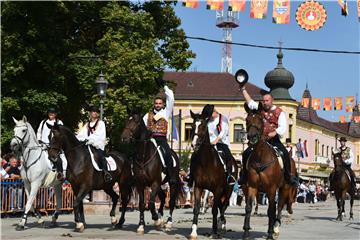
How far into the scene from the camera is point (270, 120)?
14.5 meters

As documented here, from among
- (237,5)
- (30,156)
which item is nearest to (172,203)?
(30,156)

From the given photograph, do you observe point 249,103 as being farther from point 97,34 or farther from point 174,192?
point 97,34

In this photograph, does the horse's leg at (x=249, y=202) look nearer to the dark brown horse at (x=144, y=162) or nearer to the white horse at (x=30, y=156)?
the dark brown horse at (x=144, y=162)

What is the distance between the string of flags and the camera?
23516mm

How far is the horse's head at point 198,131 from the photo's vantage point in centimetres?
1382

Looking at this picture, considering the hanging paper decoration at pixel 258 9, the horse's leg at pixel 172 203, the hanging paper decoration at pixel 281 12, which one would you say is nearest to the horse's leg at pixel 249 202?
the horse's leg at pixel 172 203

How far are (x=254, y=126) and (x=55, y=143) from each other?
4.78m

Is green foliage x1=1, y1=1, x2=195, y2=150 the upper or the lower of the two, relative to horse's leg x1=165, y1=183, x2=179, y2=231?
upper

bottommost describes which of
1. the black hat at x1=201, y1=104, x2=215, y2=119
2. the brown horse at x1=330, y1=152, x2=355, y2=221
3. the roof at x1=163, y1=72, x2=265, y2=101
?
the brown horse at x1=330, y1=152, x2=355, y2=221

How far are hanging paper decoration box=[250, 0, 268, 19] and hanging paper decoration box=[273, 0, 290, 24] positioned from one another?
0.39m

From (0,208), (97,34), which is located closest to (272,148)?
(0,208)

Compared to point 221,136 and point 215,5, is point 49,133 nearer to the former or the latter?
point 221,136

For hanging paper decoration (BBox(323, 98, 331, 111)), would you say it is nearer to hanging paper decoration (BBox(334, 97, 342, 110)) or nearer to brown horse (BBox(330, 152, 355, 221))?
hanging paper decoration (BBox(334, 97, 342, 110))

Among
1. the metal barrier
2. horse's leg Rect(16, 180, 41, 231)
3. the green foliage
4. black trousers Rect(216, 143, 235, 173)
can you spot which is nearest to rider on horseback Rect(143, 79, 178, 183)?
black trousers Rect(216, 143, 235, 173)
